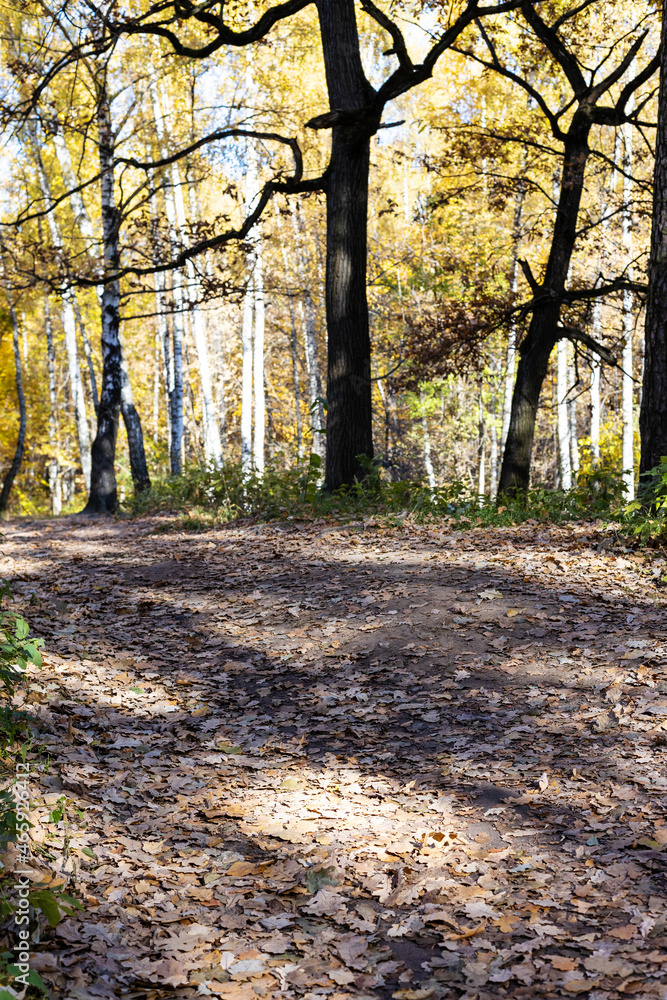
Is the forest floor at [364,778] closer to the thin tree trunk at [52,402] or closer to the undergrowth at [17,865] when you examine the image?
the undergrowth at [17,865]

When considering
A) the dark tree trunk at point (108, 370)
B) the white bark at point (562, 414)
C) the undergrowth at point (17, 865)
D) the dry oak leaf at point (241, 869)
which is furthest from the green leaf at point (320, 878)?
the white bark at point (562, 414)

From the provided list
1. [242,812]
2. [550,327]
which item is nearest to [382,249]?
[550,327]

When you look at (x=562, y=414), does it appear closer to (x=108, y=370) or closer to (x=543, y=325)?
(x=543, y=325)

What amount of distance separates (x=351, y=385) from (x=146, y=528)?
4045 mm

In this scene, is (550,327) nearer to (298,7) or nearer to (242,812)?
(298,7)

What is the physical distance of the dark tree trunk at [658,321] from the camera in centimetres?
705

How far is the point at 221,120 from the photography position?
18359 millimetres

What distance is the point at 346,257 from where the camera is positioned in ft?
33.2

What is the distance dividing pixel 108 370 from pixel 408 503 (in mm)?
8035

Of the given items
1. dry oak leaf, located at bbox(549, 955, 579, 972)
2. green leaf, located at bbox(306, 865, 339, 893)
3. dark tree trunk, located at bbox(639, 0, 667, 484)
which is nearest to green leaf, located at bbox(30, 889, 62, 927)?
green leaf, located at bbox(306, 865, 339, 893)

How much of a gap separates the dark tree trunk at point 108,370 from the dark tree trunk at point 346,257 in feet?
18.3

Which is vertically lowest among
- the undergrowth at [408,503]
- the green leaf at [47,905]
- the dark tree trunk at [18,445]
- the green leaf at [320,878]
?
the green leaf at [320,878]

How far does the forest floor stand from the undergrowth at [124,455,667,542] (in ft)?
1.64

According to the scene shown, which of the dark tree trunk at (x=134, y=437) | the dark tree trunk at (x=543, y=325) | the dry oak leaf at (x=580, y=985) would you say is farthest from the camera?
the dark tree trunk at (x=134, y=437)
